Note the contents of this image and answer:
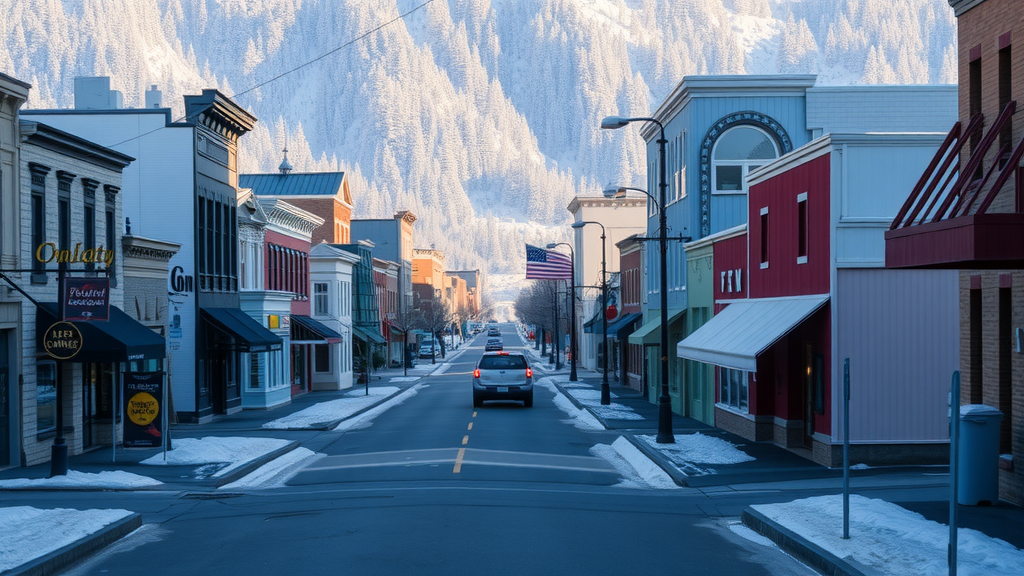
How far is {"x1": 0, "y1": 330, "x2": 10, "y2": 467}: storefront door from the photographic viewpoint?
21.2m

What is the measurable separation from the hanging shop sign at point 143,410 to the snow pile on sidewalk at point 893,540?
12.8 m

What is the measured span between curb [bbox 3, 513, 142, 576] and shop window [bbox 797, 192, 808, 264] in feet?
44.8

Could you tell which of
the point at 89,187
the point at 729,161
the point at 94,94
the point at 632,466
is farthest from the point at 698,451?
the point at 94,94

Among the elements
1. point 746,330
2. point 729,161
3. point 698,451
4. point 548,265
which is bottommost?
point 698,451

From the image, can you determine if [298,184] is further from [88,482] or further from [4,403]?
[88,482]

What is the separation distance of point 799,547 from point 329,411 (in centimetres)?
2727

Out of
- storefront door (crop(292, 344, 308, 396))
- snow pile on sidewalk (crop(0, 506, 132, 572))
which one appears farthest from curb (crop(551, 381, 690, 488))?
storefront door (crop(292, 344, 308, 396))

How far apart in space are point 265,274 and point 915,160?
1153 inches

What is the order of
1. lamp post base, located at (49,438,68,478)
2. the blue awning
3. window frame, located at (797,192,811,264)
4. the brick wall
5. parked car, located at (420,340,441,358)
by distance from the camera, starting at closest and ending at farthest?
the brick wall → lamp post base, located at (49,438,68,478) → window frame, located at (797,192,811,264) → the blue awning → parked car, located at (420,340,441,358)

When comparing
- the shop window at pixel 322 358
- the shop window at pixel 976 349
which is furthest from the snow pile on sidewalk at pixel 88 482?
the shop window at pixel 322 358

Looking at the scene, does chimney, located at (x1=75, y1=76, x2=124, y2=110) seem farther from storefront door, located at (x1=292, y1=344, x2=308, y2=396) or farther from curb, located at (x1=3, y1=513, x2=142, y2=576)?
curb, located at (x1=3, y1=513, x2=142, y2=576)

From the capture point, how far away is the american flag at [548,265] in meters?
52.6

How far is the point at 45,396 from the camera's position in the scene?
23031 millimetres

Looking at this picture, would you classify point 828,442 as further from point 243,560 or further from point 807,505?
point 243,560
